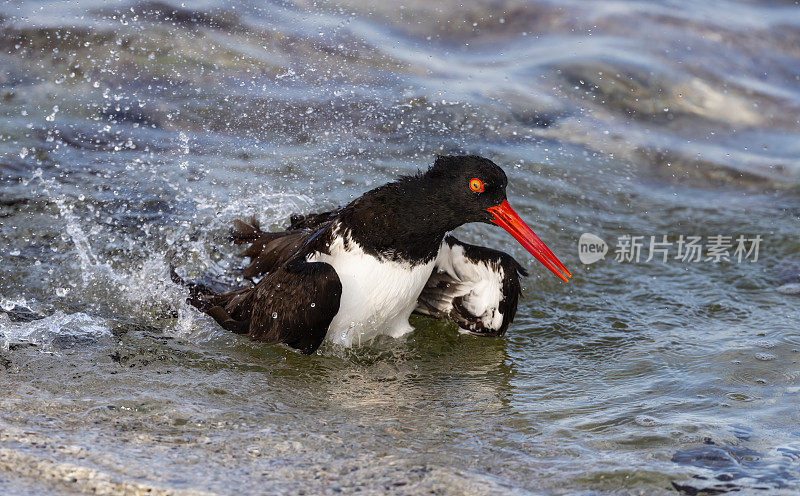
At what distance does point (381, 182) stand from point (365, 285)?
2.52 m

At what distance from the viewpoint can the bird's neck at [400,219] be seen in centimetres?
451

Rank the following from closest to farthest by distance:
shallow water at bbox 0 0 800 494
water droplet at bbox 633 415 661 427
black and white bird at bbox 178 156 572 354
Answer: shallow water at bbox 0 0 800 494 → water droplet at bbox 633 415 661 427 → black and white bird at bbox 178 156 572 354

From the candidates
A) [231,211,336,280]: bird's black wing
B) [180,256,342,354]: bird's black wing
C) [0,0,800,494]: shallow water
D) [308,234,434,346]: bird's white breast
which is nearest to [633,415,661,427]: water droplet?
[0,0,800,494]: shallow water

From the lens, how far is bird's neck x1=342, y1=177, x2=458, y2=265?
4.51 m

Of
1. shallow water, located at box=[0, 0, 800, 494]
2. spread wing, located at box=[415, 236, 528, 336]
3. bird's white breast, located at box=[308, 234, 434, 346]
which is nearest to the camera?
shallow water, located at box=[0, 0, 800, 494]

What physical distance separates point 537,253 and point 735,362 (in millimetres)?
1259

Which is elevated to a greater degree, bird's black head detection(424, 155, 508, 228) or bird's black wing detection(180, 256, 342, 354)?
bird's black head detection(424, 155, 508, 228)

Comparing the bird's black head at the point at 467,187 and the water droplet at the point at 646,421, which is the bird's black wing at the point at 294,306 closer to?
the bird's black head at the point at 467,187

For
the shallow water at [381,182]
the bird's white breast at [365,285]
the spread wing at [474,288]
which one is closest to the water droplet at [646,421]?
the shallow water at [381,182]

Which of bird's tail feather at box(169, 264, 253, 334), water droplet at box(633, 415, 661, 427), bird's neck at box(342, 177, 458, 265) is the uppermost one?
bird's neck at box(342, 177, 458, 265)

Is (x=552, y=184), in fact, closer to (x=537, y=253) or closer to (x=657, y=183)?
(x=657, y=183)

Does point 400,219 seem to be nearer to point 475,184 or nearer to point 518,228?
point 475,184

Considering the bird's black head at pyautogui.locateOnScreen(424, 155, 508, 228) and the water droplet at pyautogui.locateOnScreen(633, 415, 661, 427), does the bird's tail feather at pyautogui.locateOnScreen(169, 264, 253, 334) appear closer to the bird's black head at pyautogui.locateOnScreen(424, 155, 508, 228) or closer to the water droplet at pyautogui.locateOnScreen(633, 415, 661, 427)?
the bird's black head at pyautogui.locateOnScreen(424, 155, 508, 228)

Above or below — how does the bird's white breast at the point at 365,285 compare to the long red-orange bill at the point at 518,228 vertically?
below
